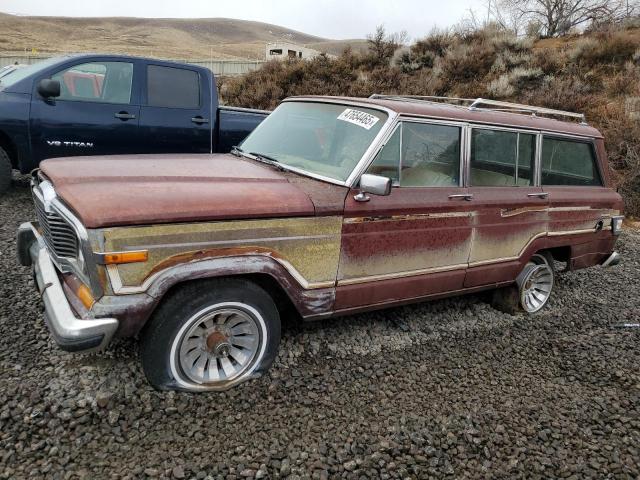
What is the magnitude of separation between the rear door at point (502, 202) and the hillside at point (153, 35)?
2007 inches

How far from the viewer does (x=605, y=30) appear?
1703cm

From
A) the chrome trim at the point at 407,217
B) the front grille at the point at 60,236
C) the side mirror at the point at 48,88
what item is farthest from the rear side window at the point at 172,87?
the chrome trim at the point at 407,217

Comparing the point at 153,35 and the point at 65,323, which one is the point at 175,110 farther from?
the point at 153,35

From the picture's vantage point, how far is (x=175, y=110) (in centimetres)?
644

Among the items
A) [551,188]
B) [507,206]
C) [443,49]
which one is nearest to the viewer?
[507,206]

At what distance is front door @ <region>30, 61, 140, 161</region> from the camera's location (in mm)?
5785

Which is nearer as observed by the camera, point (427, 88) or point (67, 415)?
point (67, 415)

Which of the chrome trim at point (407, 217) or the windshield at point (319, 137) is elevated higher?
the windshield at point (319, 137)

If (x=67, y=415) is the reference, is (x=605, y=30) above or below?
above

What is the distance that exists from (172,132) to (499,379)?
4.99m

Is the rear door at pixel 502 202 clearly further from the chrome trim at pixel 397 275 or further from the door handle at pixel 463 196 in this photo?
the chrome trim at pixel 397 275

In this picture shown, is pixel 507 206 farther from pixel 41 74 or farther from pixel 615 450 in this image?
pixel 41 74

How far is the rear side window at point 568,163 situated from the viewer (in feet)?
14.4

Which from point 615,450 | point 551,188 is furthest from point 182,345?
point 551,188
